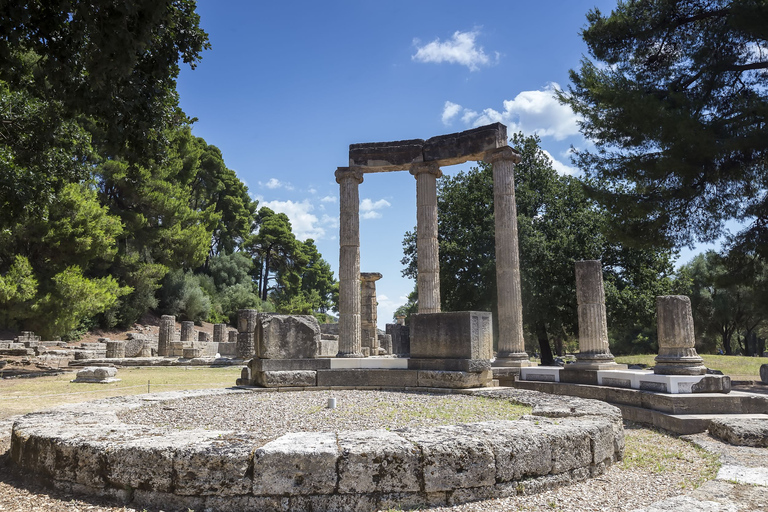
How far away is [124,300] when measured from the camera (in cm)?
3256

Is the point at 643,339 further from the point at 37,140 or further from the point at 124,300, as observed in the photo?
the point at 37,140

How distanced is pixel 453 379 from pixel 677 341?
4287 millimetres

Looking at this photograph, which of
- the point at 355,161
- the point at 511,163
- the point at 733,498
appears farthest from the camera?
the point at 355,161

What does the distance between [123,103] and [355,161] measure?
33.2 ft

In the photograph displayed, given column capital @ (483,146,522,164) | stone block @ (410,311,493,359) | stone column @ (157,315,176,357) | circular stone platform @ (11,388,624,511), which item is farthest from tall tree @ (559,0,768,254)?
stone column @ (157,315,176,357)

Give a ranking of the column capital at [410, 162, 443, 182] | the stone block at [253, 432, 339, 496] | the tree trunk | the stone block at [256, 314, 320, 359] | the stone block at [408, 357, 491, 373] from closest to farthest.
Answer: the stone block at [253, 432, 339, 496] → the stone block at [408, 357, 491, 373] → the stone block at [256, 314, 320, 359] → the column capital at [410, 162, 443, 182] → the tree trunk

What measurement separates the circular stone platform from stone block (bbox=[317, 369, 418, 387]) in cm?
586

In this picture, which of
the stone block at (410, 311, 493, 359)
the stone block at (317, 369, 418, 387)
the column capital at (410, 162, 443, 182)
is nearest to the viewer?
the stone block at (410, 311, 493, 359)

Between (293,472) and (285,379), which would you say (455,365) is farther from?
(293,472)

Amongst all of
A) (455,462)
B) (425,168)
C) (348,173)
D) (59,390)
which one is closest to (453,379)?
(455,462)

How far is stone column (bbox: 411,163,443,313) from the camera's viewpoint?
1559cm

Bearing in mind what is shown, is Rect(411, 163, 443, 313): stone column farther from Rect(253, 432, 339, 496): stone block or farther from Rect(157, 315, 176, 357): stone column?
Rect(157, 315, 176, 357): stone column

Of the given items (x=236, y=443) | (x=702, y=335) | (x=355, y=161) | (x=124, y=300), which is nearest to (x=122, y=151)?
(x=236, y=443)

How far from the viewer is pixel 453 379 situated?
9727 millimetres
